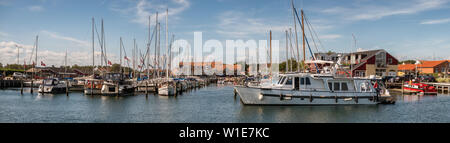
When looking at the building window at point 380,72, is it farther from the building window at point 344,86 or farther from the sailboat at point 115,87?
the sailboat at point 115,87

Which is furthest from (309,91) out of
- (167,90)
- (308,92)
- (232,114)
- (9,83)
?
(9,83)

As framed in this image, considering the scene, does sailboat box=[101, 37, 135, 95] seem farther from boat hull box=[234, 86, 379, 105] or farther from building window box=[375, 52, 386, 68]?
building window box=[375, 52, 386, 68]

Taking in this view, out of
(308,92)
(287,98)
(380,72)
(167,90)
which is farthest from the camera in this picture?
(380,72)

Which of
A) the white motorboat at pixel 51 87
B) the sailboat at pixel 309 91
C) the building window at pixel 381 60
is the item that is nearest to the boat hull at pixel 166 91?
the sailboat at pixel 309 91

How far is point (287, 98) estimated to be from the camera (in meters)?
28.0

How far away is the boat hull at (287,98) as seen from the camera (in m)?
28.0

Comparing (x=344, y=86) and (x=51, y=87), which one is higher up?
(x=344, y=86)

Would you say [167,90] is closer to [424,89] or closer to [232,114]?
[232,114]

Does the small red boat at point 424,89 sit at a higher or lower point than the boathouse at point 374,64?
lower

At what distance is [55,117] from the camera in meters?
25.4

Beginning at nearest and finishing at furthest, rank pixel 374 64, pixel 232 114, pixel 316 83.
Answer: pixel 232 114, pixel 316 83, pixel 374 64

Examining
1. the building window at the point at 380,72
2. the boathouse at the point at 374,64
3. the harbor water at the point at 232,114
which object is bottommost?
the harbor water at the point at 232,114

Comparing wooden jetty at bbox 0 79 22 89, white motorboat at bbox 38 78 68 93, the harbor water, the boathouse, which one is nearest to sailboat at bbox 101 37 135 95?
white motorboat at bbox 38 78 68 93
